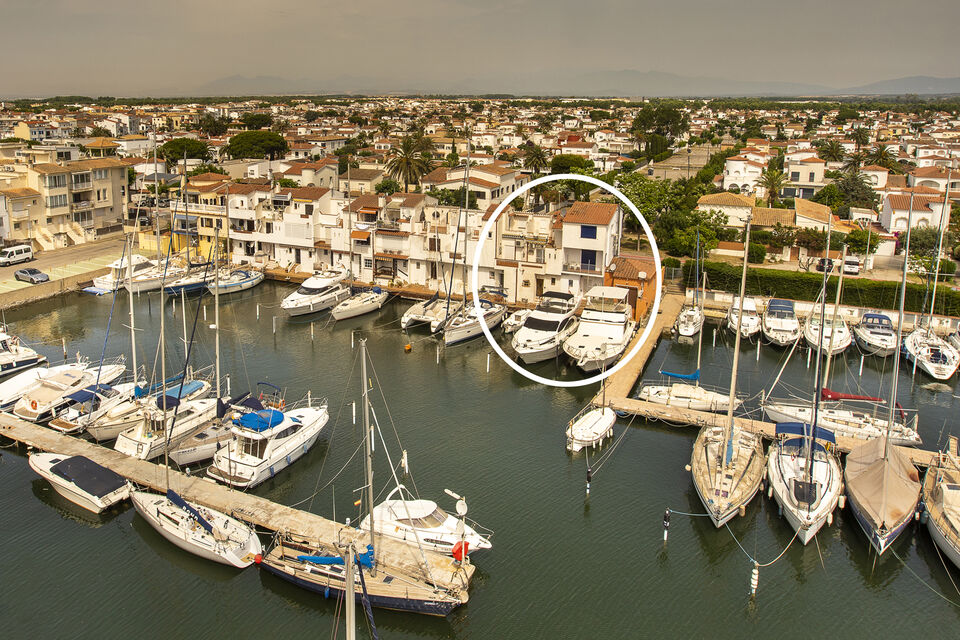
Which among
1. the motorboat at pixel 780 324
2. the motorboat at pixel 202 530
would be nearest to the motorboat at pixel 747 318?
the motorboat at pixel 780 324

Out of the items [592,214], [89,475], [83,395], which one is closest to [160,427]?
[89,475]

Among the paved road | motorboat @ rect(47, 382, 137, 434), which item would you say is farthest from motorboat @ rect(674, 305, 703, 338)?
the paved road

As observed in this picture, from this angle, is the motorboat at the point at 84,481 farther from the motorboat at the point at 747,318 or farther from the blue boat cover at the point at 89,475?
the motorboat at the point at 747,318

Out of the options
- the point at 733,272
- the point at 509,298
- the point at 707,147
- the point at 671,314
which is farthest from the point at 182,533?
the point at 707,147

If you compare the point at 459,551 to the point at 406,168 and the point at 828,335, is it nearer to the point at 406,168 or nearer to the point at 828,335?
the point at 828,335

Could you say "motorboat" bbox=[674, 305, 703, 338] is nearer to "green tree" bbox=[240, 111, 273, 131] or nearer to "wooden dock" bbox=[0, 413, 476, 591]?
"wooden dock" bbox=[0, 413, 476, 591]

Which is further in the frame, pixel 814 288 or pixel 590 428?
pixel 814 288

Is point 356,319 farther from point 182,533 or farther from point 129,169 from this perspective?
point 129,169
